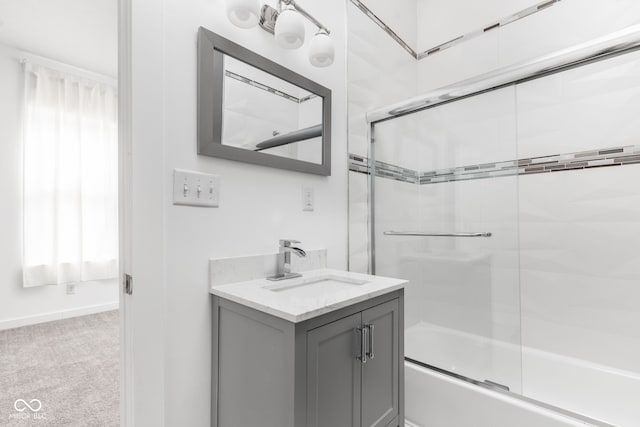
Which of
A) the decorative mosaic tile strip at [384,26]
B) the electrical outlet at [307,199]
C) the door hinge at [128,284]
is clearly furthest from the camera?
the decorative mosaic tile strip at [384,26]

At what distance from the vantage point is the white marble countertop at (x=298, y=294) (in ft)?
2.84

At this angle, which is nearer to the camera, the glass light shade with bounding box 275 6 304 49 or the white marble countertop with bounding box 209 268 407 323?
the white marble countertop with bounding box 209 268 407 323

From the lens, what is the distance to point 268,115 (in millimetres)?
1348

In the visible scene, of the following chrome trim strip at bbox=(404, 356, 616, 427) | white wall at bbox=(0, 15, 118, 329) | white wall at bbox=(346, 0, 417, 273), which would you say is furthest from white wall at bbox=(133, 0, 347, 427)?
white wall at bbox=(0, 15, 118, 329)

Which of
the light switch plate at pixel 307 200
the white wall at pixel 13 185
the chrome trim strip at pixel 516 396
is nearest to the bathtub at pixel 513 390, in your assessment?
the chrome trim strip at pixel 516 396

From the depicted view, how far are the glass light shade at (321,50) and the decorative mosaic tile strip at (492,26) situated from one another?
1.47 m

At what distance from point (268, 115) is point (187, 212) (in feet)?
1.85

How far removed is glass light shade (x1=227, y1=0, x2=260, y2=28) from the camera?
3.50 ft

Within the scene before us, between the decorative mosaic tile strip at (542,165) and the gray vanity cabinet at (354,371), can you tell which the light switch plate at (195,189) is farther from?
the decorative mosaic tile strip at (542,165)

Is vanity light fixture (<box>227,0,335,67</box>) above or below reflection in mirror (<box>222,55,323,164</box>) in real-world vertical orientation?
above

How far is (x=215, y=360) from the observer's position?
1.09 m

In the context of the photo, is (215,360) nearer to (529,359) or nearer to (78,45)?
(529,359)

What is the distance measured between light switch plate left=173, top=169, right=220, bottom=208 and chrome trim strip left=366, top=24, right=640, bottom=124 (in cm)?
115

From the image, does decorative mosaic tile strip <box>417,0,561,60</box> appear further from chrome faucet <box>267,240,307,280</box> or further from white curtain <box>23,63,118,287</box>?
white curtain <box>23,63,118,287</box>
